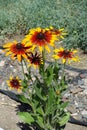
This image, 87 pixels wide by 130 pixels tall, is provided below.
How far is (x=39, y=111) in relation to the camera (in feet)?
12.3

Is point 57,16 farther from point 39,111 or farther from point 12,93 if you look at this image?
point 39,111

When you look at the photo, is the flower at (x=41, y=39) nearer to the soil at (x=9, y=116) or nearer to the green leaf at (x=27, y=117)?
the green leaf at (x=27, y=117)

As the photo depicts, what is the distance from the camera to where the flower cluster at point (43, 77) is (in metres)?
3.14

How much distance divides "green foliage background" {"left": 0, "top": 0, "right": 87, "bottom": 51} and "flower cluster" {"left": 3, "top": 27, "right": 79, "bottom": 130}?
2292mm

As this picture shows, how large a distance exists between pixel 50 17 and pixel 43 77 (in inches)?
129

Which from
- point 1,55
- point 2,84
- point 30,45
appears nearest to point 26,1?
point 1,55

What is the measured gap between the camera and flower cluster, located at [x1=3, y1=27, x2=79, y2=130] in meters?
3.14

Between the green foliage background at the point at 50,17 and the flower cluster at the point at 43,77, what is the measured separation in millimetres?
2292

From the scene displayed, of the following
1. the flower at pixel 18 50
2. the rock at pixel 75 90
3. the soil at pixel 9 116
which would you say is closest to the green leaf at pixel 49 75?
the flower at pixel 18 50

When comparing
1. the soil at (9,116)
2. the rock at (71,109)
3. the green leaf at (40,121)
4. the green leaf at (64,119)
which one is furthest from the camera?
the rock at (71,109)

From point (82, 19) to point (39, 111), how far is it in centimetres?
Answer: 287

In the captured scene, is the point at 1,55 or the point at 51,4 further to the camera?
the point at 51,4

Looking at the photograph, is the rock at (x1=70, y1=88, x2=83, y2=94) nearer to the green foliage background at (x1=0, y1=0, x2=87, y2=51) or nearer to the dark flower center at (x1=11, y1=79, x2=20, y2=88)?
the dark flower center at (x1=11, y1=79, x2=20, y2=88)

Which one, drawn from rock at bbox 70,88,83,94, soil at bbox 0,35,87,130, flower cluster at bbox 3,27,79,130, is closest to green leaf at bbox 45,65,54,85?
flower cluster at bbox 3,27,79,130
